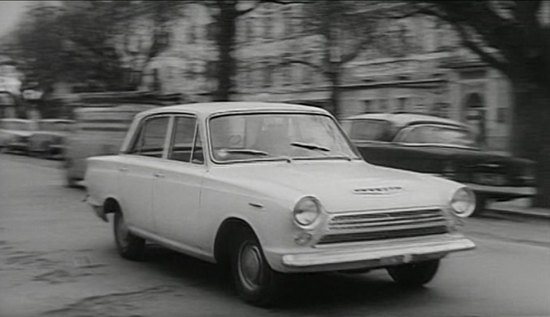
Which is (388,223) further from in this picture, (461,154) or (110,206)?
(461,154)

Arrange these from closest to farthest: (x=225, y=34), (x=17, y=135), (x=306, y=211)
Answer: (x=306, y=211), (x=225, y=34), (x=17, y=135)

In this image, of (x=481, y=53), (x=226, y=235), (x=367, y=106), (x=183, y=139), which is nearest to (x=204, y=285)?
(x=226, y=235)

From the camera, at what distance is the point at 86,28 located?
3719 centimetres

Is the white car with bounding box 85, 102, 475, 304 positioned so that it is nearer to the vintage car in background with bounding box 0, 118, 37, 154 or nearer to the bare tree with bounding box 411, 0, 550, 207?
the bare tree with bounding box 411, 0, 550, 207

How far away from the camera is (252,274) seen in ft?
22.7

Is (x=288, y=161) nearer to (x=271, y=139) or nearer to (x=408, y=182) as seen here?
(x=271, y=139)

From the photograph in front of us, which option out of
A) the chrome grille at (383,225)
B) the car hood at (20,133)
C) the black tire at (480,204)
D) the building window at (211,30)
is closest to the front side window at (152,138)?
the chrome grille at (383,225)

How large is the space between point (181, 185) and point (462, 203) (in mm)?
2341

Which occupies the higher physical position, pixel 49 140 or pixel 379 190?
pixel 379 190

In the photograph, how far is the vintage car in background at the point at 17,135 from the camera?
34.1 meters

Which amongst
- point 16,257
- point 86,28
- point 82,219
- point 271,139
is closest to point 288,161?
point 271,139

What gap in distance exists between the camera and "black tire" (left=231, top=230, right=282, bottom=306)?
265 inches

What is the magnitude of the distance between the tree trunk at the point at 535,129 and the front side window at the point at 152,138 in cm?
785

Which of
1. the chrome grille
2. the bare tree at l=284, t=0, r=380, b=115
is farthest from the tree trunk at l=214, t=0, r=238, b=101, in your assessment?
the chrome grille
